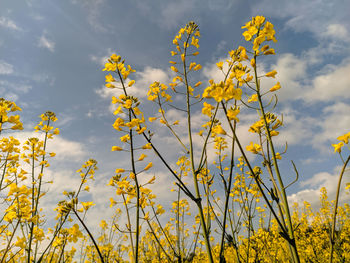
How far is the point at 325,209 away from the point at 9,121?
12903mm

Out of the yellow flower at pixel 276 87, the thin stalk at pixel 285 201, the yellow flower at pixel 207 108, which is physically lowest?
the thin stalk at pixel 285 201

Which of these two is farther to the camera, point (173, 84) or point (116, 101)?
point (173, 84)

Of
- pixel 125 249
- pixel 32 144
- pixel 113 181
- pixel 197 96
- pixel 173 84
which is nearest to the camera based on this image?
pixel 113 181

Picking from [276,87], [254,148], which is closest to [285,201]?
[254,148]

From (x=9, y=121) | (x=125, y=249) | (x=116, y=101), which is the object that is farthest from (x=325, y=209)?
(x=9, y=121)

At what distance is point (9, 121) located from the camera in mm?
3135

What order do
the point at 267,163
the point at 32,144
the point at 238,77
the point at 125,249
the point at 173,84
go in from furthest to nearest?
the point at 125,249 < the point at 32,144 < the point at 173,84 < the point at 238,77 < the point at 267,163

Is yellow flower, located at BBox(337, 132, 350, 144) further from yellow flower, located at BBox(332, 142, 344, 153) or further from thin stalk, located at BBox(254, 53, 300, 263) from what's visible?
thin stalk, located at BBox(254, 53, 300, 263)

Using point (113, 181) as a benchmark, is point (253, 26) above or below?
above

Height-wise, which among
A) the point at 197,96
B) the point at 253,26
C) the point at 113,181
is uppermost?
the point at 253,26

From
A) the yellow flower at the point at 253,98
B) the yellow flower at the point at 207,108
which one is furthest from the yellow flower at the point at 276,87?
the yellow flower at the point at 207,108

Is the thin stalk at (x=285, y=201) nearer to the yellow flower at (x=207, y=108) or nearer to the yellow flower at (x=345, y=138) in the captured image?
the yellow flower at (x=207, y=108)

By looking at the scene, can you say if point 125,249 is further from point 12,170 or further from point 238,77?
point 238,77

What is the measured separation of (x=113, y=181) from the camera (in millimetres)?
2535
